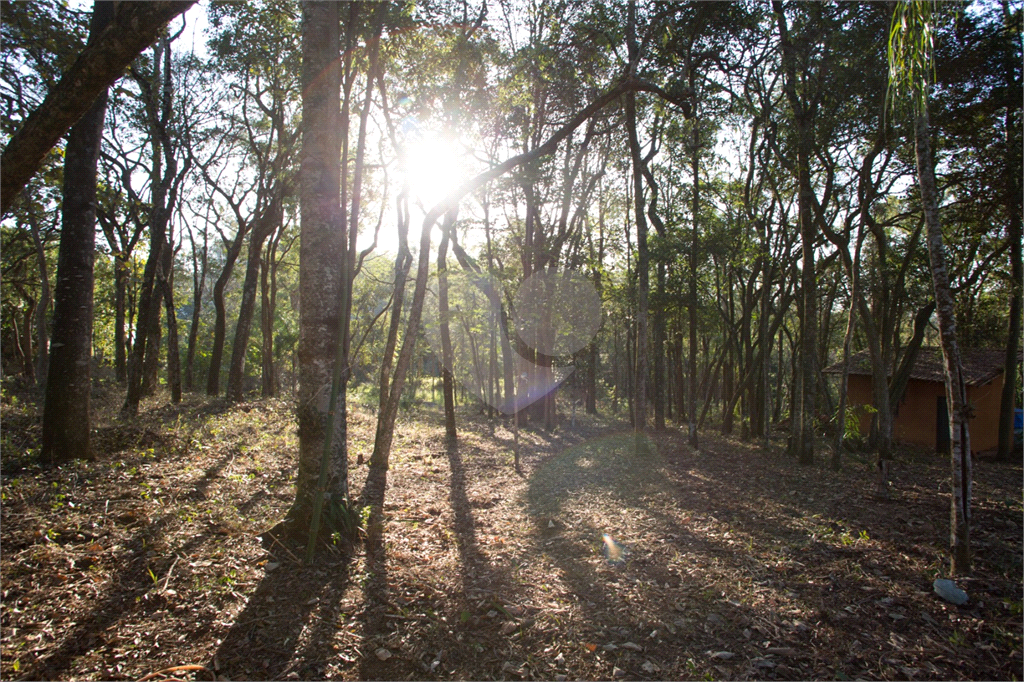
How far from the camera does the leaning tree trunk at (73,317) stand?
626 centimetres

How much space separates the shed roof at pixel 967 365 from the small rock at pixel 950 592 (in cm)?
1306

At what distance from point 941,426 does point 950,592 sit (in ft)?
54.4

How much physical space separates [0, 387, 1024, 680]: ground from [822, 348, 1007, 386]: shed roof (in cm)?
1163

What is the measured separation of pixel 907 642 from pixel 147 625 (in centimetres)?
525

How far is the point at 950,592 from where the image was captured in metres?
3.97

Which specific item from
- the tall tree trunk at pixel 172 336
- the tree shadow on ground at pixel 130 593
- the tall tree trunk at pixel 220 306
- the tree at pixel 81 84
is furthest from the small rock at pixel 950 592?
the tall tree trunk at pixel 220 306

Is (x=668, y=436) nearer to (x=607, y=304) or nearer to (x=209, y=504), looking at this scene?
(x=607, y=304)

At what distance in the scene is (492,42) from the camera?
11477 mm

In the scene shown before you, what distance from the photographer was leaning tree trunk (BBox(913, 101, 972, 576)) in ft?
14.2

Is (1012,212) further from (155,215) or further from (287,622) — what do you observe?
(155,215)

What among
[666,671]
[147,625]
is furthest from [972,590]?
[147,625]

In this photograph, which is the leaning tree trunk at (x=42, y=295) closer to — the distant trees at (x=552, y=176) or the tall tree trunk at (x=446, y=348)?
the distant trees at (x=552, y=176)

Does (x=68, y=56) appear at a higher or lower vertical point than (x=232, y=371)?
higher

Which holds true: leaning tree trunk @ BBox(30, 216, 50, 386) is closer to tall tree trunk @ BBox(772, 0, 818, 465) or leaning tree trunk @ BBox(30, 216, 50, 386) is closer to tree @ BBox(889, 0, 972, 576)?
tree @ BBox(889, 0, 972, 576)
